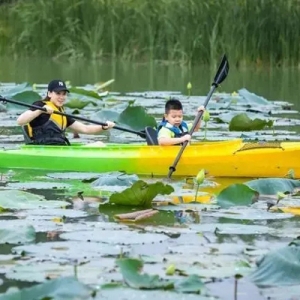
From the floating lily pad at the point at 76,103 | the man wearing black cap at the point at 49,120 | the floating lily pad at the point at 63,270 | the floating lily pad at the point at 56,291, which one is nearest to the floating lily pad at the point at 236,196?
the floating lily pad at the point at 63,270

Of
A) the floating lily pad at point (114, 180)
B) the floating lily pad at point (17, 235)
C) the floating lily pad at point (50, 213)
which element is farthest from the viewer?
the floating lily pad at point (114, 180)

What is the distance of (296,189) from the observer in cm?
712

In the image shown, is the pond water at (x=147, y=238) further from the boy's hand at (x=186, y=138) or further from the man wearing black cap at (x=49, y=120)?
the man wearing black cap at (x=49, y=120)

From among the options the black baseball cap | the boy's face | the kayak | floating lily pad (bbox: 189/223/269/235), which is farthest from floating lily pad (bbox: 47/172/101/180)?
floating lily pad (bbox: 189/223/269/235)

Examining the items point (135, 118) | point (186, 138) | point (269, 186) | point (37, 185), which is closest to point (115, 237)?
point (269, 186)

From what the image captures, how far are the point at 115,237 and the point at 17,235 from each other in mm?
457

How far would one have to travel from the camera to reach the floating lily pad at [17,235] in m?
5.27

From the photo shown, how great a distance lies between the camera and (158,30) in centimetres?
1977

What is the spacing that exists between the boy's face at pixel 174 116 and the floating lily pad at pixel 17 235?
3267 millimetres

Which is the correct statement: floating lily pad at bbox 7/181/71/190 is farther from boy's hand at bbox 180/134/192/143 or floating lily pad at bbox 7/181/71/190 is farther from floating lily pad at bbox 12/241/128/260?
floating lily pad at bbox 12/241/128/260

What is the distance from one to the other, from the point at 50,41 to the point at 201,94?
718cm

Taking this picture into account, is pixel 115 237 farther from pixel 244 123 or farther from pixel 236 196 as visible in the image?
pixel 244 123

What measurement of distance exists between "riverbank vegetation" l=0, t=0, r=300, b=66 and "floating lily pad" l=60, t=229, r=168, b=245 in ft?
40.5

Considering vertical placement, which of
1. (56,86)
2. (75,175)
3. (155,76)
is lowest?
(155,76)
